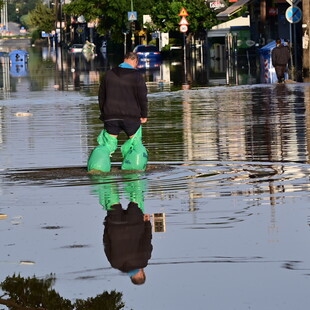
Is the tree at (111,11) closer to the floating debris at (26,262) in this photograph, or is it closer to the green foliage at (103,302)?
the floating debris at (26,262)

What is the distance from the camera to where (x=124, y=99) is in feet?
45.8

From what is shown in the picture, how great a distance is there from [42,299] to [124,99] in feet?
24.8

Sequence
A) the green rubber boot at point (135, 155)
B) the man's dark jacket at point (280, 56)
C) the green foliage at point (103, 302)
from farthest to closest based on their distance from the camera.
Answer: the man's dark jacket at point (280, 56) < the green rubber boot at point (135, 155) < the green foliage at point (103, 302)

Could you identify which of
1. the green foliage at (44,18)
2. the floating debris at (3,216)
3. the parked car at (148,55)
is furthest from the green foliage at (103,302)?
the green foliage at (44,18)

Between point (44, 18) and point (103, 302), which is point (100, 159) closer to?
point (103, 302)

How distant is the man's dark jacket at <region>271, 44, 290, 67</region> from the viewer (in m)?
37.1

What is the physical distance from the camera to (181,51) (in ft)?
276

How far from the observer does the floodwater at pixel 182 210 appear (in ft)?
23.9

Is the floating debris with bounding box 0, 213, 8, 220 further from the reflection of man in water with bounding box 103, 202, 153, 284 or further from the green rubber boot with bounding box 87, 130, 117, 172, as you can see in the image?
the green rubber boot with bounding box 87, 130, 117, 172

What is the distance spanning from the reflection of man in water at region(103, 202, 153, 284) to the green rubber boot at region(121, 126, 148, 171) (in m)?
2.79

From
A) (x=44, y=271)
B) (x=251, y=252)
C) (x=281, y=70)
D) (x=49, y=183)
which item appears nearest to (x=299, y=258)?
(x=251, y=252)

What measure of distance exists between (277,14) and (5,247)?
6084 cm

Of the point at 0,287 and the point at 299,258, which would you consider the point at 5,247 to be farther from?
the point at 299,258


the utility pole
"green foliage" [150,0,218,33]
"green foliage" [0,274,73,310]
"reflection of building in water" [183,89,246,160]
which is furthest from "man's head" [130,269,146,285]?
"green foliage" [150,0,218,33]
